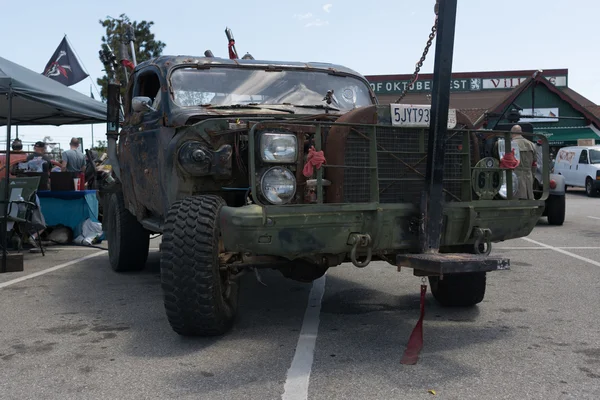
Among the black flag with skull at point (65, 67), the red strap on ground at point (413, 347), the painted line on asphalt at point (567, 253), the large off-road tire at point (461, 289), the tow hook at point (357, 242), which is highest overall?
the black flag with skull at point (65, 67)

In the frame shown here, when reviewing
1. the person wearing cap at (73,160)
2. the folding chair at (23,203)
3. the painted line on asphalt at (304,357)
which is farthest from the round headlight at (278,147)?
the person wearing cap at (73,160)

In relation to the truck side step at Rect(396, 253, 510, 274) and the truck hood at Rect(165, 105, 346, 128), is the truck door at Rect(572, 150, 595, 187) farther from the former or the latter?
the truck side step at Rect(396, 253, 510, 274)

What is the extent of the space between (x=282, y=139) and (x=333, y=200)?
1.68 ft

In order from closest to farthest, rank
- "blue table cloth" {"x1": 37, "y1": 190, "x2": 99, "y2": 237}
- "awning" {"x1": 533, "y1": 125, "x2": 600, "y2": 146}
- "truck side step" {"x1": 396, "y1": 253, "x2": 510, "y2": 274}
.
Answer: "truck side step" {"x1": 396, "y1": 253, "x2": 510, "y2": 274}, "blue table cloth" {"x1": 37, "y1": 190, "x2": 99, "y2": 237}, "awning" {"x1": 533, "y1": 125, "x2": 600, "y2": 146}

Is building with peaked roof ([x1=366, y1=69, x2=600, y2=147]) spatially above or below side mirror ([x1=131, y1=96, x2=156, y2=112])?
above

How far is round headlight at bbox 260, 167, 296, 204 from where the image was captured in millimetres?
3875

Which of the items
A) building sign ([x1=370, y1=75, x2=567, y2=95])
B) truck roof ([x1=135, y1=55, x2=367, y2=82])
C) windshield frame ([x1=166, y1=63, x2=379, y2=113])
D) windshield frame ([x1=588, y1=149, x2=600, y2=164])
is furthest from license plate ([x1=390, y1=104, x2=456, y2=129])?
building sign ([x1=370, y1=75, x2=567, y2=95])

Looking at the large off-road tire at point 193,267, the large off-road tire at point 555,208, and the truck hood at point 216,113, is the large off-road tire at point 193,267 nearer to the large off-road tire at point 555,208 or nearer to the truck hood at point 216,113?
the truck hood at point 216,113

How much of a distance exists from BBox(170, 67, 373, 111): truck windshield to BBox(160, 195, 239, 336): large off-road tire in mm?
1413

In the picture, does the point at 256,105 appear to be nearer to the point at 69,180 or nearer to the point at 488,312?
the point at 488,312

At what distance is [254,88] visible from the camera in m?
5.55

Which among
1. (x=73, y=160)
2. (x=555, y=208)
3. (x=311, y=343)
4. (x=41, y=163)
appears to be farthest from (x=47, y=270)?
(x=555, y=208)

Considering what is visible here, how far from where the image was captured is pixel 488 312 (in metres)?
5.12

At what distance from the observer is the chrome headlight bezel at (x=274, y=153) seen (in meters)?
3.88
